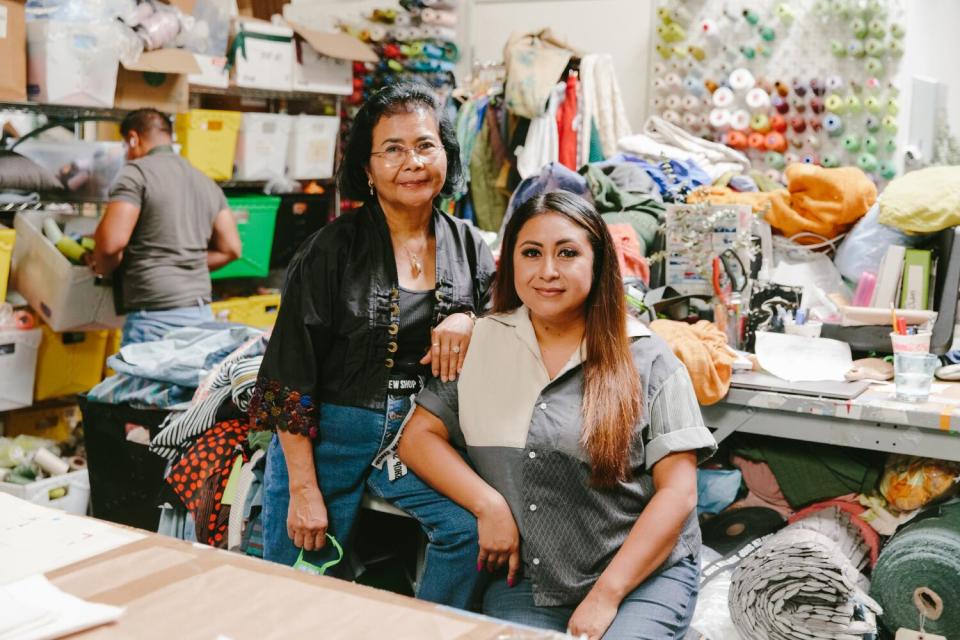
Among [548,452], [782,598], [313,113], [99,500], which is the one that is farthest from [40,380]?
[782,598]

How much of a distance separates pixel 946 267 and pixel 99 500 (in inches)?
107

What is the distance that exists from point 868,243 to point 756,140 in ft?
7.93

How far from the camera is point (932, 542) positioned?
7.91ft

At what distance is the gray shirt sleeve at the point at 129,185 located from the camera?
13.6 ft

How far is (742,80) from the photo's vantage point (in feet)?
18.4

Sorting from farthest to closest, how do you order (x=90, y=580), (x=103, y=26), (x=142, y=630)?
(x=103, y=26) → (x=90, y=580) → (x=142, y=630)

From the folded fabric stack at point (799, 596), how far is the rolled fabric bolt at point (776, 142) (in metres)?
3.52

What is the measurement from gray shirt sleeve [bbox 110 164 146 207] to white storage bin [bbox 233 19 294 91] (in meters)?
1.42

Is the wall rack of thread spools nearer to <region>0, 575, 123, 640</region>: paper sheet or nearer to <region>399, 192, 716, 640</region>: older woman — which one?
<region>399, 192, 716, 640</region>: older woman

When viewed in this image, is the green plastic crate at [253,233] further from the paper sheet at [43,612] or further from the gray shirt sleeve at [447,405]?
the paper sheet at [43,612]

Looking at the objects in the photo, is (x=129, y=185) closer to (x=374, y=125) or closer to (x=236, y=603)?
(x=374, y=125)

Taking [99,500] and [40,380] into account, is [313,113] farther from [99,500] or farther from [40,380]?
[99,500]

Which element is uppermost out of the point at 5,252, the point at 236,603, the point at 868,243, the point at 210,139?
the point at 210,139

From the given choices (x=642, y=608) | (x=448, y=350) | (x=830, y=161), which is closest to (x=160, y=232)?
(x=448, y=350)
